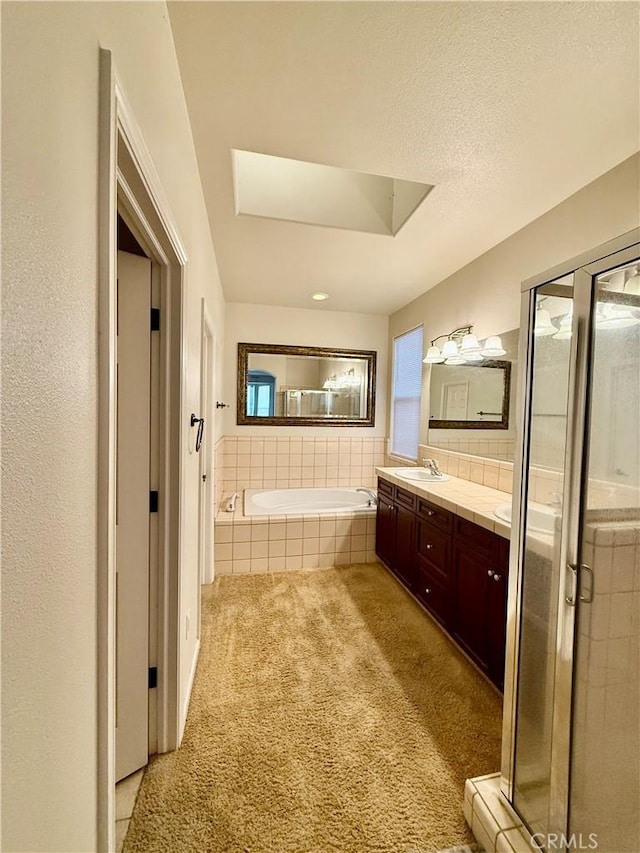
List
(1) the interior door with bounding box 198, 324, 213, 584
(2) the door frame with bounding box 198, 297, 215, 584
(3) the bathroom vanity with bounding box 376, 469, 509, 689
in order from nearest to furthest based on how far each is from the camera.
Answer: (3) the bathroom vanity with bounding box 376, 469, 509, 689 < (1) the interior door with bounding box 198, 324, 213, 584 < (2) the door frame with bounding box 198, 297, 215, 584

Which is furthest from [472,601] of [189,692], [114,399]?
[114,399]

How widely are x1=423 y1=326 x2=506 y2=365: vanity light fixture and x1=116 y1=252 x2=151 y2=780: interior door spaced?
7.28 ft

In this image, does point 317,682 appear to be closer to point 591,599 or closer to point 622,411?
point 591,599

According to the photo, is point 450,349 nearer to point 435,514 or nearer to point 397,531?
point 435,514

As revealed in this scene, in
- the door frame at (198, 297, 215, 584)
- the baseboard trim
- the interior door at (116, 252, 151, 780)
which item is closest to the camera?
the interior door at (116, 252, 151, 780)

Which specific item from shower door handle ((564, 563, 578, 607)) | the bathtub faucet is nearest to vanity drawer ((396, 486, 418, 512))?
the bathtub faucet

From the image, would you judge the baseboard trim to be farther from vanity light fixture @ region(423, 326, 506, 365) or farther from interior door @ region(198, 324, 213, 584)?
vanity light fixture @ region(423, 326, 506, 365)

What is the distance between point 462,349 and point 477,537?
150 centimetres

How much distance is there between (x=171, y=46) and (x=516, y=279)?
2.12 metres

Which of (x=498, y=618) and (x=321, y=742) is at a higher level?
(x=498, y=618)

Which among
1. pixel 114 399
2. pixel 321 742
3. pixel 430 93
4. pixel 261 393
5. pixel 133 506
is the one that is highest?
pixel 430 93

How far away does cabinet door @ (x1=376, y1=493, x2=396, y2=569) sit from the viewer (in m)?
3.03

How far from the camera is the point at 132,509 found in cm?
134

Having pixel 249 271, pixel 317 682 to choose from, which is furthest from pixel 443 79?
pixel 317 682
